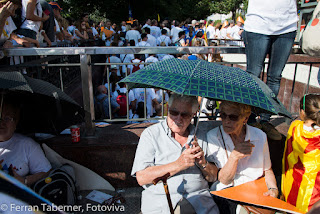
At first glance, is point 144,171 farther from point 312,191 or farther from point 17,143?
point 312,191

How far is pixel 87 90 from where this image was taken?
3.12 meters

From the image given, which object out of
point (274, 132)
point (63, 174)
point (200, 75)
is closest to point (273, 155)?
point (274, 132)

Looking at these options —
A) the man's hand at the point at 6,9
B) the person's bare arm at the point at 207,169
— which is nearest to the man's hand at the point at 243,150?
the person's bare arm at the point at 207,169

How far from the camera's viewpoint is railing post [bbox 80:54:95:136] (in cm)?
304

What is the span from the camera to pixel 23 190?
100 cm

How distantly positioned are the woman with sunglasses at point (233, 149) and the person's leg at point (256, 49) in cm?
106

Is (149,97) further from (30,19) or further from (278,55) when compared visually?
(278,55)

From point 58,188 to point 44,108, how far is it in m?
0.77

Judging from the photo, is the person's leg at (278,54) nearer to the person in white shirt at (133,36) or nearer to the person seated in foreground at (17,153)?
the person seated in foreground at (17,153)

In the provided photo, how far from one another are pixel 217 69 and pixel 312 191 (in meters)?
1.49

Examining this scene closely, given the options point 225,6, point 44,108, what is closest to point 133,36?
point 44,108

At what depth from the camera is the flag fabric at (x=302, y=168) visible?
2.50 meters

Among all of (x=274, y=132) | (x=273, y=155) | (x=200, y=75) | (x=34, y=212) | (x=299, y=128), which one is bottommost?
(x=273, y=155)

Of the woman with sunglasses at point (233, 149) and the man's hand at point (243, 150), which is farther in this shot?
the woman with sunglasses at point (233, 149)
